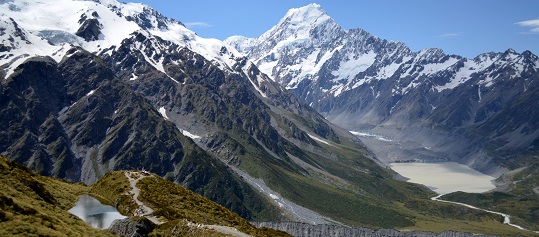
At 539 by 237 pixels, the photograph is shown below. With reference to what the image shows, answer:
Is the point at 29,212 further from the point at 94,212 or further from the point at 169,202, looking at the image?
the point at 169,202

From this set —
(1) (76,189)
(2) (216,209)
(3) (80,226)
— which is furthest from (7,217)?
(2) (216,209)

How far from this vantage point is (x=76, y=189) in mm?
133250

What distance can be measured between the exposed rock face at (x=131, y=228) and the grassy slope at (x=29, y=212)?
5.60m

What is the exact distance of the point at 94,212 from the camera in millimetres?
111438

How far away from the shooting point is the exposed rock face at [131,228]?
285ft

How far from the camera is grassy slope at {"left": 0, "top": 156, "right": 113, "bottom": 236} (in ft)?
214

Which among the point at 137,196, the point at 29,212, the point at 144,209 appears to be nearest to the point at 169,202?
the point at 137,196

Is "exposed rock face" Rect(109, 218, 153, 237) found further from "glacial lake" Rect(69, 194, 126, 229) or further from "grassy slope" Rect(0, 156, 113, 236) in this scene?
"glacial lake" Rect(69, 194, 126, 229)

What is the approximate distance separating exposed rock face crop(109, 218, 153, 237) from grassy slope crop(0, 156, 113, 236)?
18.4 feet

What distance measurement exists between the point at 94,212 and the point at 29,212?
130 feet

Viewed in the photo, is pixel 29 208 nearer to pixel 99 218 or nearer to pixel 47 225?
pixel 47 225

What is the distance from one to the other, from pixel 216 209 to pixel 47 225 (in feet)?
241

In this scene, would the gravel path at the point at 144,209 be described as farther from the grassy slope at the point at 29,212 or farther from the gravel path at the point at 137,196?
the grassy slope at the point at 29,212

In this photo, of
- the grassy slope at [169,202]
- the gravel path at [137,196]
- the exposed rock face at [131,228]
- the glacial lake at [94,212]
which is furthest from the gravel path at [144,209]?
the exposed rock face at [131,228]
